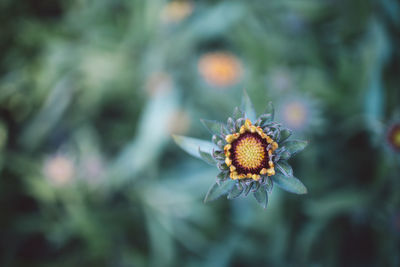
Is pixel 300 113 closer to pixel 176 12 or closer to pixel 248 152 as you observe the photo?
pixel 248 152

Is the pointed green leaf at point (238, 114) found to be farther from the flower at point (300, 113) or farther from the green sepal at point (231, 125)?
the flower at point (300, 113)

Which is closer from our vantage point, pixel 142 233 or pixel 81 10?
pixel 142 233

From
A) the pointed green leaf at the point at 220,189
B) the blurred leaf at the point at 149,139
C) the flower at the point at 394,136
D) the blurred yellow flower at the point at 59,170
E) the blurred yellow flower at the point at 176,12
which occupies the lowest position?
the pointed green leaf at the point at 220,189

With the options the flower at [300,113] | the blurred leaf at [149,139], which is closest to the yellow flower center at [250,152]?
the flower at [300,113]

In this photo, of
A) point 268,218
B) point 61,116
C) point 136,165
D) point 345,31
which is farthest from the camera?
point 61,116

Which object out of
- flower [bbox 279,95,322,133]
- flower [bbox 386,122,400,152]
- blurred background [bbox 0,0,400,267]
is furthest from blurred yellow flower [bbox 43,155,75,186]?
flower [bbox 386,122,400,152]

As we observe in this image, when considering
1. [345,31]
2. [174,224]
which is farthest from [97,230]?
[345,31]

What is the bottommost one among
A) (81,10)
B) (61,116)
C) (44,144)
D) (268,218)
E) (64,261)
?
(64,261)

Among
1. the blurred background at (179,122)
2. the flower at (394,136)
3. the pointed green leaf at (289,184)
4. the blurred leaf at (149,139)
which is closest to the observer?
the pointed green leaf at (289,184)

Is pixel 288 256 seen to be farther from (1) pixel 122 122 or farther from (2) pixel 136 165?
(1) pixel 122 122
